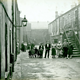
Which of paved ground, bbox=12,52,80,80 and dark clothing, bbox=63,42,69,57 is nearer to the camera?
paved ground, bbox=12,52,80,80

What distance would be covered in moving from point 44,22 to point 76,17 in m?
33.7

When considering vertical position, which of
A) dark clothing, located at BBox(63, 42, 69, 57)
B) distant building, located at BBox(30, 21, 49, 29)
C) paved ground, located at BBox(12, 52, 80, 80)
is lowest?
paved ground, located at BBox(12, 52, 80, 80)

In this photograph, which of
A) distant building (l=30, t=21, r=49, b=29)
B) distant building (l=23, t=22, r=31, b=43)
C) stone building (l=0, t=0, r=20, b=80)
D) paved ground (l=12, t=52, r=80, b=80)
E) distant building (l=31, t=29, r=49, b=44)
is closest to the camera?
stone building (l=0, t=0, r=20, b=80)

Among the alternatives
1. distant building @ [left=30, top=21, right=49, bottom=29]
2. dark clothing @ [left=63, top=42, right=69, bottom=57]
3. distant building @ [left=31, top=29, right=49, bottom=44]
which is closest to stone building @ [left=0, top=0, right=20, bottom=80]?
dark clothing @ [left=63, top=42, right=69, bottom=57]

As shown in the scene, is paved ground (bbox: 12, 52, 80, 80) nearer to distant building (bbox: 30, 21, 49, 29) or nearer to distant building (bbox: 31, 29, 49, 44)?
distant building (bbox: 31, 29, 49, 44)

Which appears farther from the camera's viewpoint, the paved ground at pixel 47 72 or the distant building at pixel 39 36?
the distant building at pixel 39 36

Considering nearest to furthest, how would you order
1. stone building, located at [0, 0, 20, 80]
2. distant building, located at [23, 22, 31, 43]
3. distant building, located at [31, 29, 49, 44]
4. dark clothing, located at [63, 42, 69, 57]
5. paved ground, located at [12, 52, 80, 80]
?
stone building, located at [0, 0, 20, 80]
paved ground, located at [12, 52, 80, 80]
dark clothing, located at [63, 42, 69, 57]
distant building, located at [23, 22, 31, 43]
distant building, located at [31, 29, 49, 44]

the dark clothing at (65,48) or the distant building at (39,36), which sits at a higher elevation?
the distant building at (39,36)

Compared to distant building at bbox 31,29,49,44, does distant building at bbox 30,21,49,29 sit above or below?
above

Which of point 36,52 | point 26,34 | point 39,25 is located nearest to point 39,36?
point 26,34

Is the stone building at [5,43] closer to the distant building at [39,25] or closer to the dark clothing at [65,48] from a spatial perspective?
the dark clothing at [65,48]

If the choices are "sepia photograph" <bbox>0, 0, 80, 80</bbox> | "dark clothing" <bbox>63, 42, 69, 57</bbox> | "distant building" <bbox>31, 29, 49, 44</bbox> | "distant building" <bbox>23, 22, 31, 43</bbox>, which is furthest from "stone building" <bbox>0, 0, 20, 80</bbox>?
"distant building" <bbox>31, 29, 49, 44</bbox>

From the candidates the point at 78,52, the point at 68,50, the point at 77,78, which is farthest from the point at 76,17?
the point at 77,78

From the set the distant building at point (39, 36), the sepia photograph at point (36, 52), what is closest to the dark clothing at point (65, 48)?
the sepia photograph at point (36, 52)
